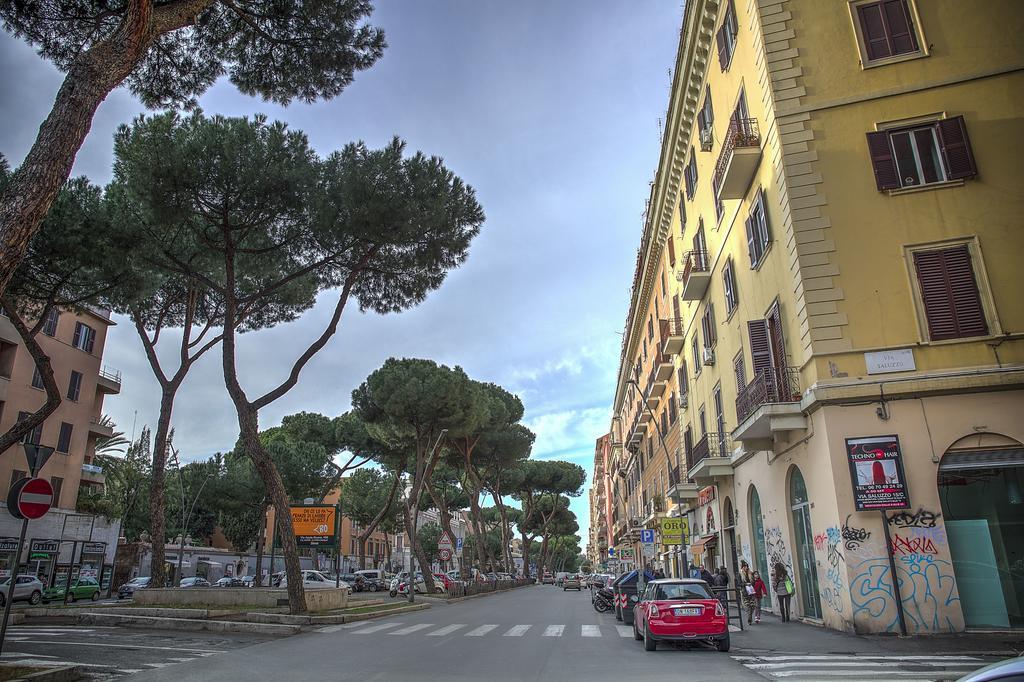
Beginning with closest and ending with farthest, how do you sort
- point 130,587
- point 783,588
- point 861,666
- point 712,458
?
1. point 861,666
2. point 783,588
3. point 712,458
4. point 130,587

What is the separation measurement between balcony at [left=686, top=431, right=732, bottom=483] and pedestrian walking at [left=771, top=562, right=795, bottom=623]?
227 inches

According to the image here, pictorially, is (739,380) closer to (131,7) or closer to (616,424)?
(131,7)

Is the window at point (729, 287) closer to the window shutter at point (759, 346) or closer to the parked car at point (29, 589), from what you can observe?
the window shutter at point (759, 346)

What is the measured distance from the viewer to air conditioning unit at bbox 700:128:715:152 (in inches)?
845

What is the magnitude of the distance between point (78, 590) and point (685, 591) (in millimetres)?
33702

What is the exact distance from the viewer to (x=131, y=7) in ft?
32.9

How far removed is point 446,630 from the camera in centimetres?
1708

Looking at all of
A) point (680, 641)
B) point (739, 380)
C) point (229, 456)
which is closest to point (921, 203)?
point (739, 380)

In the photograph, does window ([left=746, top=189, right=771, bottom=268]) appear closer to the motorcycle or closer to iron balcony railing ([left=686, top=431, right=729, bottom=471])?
iron balcony railing ([left=686, top=431, right=729, bottom=471])

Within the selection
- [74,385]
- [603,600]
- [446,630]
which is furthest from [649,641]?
[74,385]

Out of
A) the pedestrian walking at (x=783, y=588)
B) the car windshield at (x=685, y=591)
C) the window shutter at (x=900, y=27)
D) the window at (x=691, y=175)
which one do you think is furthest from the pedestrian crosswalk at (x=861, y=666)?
the window at (x=691, y=175)

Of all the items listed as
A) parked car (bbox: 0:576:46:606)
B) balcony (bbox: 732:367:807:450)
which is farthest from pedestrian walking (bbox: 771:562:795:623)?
parked car (bbox: 0:576:46:606)

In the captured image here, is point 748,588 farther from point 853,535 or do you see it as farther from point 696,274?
point 696,274

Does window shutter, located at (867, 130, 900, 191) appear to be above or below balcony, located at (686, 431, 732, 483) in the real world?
above
